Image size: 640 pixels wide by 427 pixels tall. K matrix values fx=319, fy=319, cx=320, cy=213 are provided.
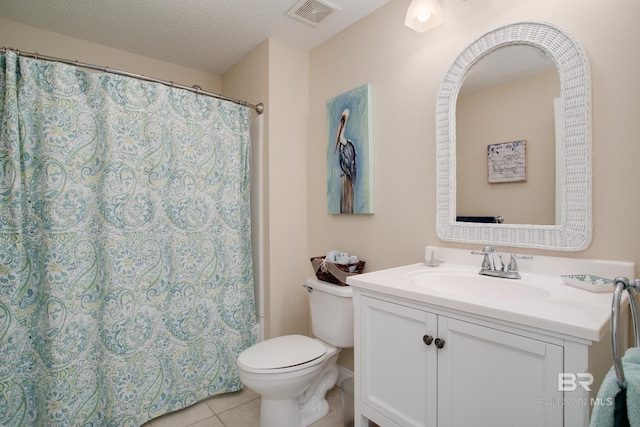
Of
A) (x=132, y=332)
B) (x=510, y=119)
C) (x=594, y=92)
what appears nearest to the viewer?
(x=594, y=92)

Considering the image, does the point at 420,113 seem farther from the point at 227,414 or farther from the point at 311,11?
the point at 227,414

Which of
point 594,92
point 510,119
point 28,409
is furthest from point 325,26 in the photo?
point 28,409

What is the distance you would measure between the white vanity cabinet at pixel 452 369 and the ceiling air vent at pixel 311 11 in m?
1.61

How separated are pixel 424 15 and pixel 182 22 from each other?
1493mm

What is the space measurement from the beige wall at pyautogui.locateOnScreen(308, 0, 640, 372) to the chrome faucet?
0.08m

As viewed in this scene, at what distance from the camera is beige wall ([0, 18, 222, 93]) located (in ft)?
6.60

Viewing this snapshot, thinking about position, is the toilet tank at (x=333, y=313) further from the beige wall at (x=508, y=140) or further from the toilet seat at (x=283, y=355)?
the beige wall at (x=508, y=140)

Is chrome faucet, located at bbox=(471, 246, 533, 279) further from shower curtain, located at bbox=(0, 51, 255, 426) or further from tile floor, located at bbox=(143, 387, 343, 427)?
shower curtain, located at bbox=(0, 51, 255, 426)

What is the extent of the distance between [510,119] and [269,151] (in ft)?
4.71

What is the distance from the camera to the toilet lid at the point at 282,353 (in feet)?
5.04

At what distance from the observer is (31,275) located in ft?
4.97

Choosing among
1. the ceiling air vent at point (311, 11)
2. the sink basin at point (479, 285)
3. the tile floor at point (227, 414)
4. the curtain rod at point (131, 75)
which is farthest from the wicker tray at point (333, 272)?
the ceiling air vent at point (311, 11)

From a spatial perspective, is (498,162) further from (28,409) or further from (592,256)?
(28,409)

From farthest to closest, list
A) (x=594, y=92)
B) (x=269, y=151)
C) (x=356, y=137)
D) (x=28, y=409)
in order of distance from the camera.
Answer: (x=269, y=151)
(x=356, y=137)
(x=28, y=409)
(x=594, y=92)
